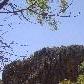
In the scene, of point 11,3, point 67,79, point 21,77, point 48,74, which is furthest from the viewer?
point 21,77

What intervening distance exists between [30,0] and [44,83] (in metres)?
13.1

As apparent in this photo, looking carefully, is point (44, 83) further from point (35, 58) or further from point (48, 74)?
point (35, 58)

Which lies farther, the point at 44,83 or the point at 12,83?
the point at 12,83

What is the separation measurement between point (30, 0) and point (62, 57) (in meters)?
12.6

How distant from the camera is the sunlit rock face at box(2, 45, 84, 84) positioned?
21.0 meters

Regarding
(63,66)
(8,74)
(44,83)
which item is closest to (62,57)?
(63,66)

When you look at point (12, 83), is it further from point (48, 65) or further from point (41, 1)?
point (41, 1)

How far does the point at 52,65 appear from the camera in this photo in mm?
21953

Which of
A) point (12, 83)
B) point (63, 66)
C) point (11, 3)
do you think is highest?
point (11, 3)

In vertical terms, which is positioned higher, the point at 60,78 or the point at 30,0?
the point at 30,0

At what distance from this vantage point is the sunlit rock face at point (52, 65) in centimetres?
2102

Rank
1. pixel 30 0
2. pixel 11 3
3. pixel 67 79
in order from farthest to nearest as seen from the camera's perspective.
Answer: pixel 67 79, pixel 30 0, pixel 11 3

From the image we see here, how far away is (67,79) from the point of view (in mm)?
20594

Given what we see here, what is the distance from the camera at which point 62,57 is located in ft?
71.3
